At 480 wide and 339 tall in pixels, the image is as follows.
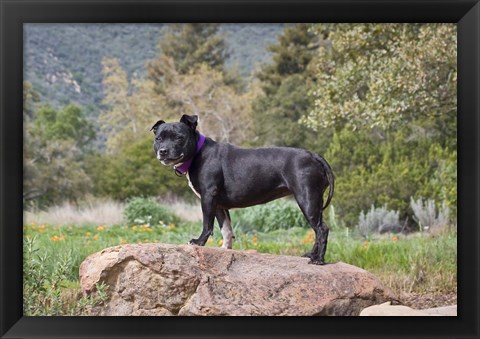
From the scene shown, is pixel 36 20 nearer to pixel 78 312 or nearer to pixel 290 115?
pixel 78 312

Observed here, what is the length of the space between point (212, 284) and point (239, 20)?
2.09 metres

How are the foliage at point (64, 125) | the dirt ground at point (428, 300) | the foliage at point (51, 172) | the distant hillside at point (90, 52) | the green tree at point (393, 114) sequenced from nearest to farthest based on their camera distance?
the dirt ground at point (428, 300) < the green tree at point (393, 114) < the foliage at point (51, 172) < the foliage at point (64, 125) < the distant hillside at point (90, 52)

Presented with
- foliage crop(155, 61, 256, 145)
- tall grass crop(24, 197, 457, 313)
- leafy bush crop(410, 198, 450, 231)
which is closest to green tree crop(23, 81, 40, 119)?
foliage crop(155, 61, 256, 145)

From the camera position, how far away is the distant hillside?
83.9ft

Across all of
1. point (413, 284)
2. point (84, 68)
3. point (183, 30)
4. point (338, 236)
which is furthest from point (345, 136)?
point (84, 68)

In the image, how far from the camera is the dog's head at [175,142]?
20.2 ft

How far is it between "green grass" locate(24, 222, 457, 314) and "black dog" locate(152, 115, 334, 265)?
2214 millimetres

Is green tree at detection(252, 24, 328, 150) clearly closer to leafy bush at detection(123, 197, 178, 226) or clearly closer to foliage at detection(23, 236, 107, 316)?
leafy bush at detection(123, 197, 178, 226)

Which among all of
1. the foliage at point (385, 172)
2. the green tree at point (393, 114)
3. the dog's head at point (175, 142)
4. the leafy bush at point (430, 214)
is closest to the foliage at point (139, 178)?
the green tree at point (393, 114)

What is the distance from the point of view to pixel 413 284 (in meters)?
9.09

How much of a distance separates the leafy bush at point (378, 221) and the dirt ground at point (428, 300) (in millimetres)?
4326

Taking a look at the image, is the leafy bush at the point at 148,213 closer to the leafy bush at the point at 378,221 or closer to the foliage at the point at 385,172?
the foliage at the point at 385,172

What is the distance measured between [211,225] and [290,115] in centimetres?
1369

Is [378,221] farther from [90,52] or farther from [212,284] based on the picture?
[90,52]
